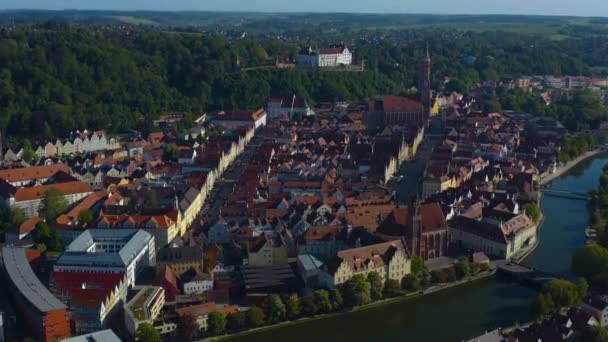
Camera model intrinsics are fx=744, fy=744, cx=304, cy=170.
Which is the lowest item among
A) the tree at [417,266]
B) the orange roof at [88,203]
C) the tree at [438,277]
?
the tree at [438,277]

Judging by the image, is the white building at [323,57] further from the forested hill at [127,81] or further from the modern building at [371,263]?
the modern building at [371,263]

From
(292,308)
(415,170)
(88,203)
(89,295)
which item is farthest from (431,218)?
(415,170)

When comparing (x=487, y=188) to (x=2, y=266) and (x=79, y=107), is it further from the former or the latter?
(x=79, y=107)

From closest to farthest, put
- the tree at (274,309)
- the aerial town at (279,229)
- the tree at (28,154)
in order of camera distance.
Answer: the aerial town at (279,229), the tree at (274,309), the tree at (28,154)

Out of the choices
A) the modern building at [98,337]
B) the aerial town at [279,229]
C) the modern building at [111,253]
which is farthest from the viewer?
the modern building at [111,253]

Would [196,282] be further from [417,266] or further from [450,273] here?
[450,273]

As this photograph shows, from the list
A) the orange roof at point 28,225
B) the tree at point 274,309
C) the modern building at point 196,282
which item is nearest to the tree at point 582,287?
the tree at point 274,309
